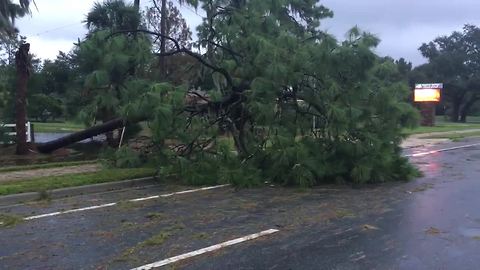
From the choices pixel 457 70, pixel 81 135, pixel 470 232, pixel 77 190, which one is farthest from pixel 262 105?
pixel 457 70

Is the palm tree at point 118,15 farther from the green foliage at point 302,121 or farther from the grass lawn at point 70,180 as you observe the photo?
the grass lawn at point 70,180

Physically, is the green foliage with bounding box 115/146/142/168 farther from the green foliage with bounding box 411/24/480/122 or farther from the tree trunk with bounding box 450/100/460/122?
the tree trunk with bounding box 450/100/460/122

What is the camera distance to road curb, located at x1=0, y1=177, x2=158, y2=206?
10270mm

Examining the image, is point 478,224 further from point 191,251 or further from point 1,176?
point 1,176

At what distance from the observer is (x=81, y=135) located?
18.7 meters

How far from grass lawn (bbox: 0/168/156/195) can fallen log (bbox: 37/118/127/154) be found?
4.16 meters

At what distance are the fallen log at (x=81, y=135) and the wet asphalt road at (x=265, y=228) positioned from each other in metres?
6.40

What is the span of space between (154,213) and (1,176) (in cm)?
584

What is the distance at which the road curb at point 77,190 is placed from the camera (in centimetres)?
1027

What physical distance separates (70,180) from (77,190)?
721 millimetres

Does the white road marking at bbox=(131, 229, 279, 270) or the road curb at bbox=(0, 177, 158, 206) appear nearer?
the white road marking at bbox=(131, 229, 279, 270)

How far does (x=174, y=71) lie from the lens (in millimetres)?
17250

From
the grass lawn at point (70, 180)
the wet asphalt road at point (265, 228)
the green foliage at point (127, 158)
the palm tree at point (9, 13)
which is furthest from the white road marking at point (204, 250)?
the palm tree at point (9, 13)

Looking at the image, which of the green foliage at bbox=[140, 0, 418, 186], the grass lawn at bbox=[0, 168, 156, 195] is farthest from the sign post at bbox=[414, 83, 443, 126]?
the grass lawn at bbox=[0, 168, 156, 195]
